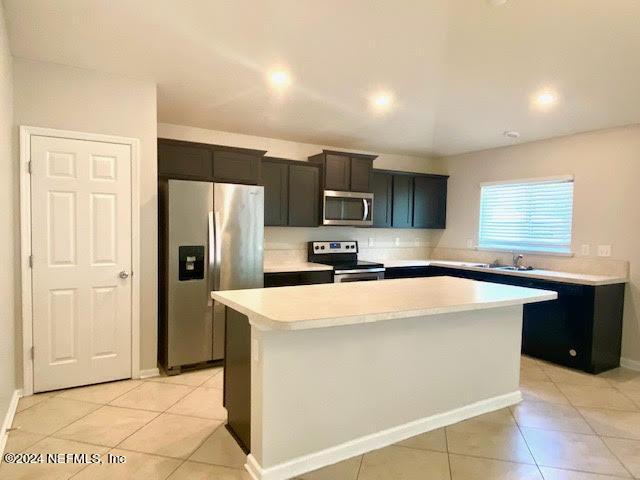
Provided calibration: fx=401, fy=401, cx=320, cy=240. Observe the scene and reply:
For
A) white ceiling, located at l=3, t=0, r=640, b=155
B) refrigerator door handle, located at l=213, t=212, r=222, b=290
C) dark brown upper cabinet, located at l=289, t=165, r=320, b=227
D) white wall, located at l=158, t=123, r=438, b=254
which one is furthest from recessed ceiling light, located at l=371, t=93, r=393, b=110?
refrigerator door handle, located at l=213, t=212, r=222, b=290

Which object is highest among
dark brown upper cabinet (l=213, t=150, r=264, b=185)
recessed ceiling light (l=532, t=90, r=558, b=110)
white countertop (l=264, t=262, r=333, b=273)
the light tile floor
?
Answer: recessed ceiling light (l=532, t=90, r=558, b=110)

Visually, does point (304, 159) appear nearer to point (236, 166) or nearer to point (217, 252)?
point (236, 166)

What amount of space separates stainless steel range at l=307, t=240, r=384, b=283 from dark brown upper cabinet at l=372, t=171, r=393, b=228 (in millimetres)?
472

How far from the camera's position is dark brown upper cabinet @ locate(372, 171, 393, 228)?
5.38 metres

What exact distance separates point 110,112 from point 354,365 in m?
2.67

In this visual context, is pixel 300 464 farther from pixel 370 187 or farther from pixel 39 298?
pixel 370 187

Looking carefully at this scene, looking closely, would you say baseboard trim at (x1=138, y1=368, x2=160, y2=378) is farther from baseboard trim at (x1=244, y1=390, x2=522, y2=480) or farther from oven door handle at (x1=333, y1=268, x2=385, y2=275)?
oven door handle at (x1=333, y1=268, x2=385, y2=275)

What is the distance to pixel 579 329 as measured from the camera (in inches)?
147

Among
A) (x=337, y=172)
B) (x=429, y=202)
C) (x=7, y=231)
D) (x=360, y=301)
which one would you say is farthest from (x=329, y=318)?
(x=429, y=202)

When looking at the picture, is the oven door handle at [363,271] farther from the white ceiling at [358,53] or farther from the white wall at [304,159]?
the white ceiling at [358,53]

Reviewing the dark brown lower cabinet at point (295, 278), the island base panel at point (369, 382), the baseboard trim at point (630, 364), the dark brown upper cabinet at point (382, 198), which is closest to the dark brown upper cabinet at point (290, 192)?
the dark brown lower cabinet at point (295, 278)

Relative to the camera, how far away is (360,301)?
7.57 ft

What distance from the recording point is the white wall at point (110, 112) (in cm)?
291

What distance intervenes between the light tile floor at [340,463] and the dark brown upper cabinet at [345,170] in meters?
2.66
